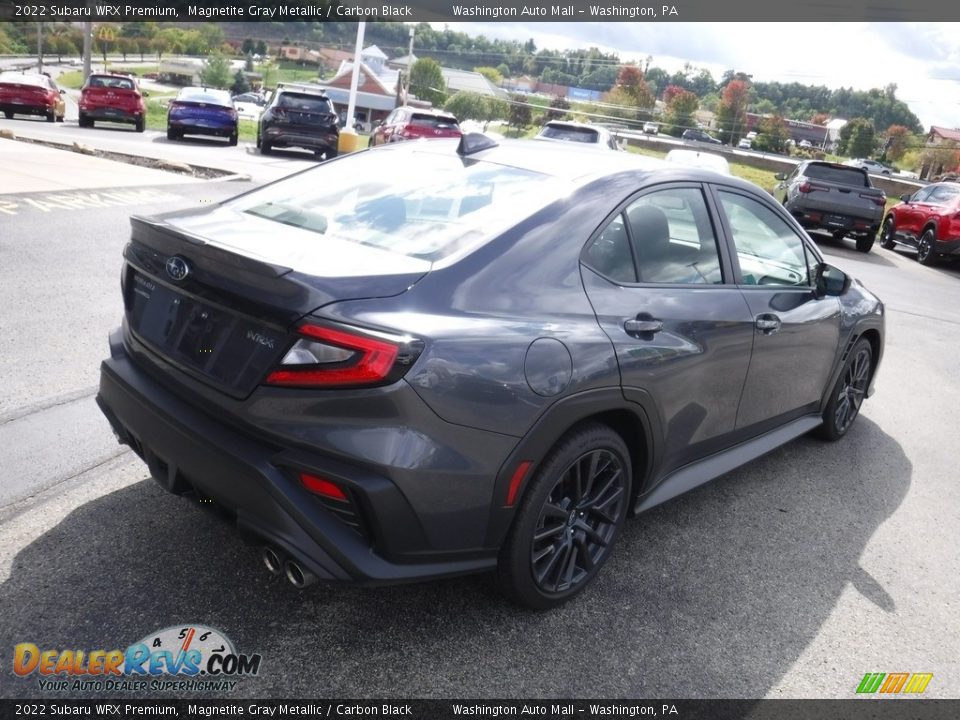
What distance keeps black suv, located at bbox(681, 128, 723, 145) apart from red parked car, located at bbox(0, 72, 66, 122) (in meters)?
71.7

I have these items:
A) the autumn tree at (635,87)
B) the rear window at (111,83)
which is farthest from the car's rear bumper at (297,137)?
the autumn tree at (635,87)

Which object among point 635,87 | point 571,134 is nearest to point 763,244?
point 571,134

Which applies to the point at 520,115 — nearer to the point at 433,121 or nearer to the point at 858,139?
the point at 858,139

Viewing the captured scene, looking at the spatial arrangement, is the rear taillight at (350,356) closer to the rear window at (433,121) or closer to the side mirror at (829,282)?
the side mirror at (829,282)

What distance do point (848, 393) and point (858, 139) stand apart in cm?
9574

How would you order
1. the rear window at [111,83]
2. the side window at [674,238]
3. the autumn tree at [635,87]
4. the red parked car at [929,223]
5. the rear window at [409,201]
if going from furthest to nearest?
the autumn tree at [635,87]
the rear window at [111,83]
the red parked car at [929,223]
the side window at [674,238]
the rear window at [409,201]

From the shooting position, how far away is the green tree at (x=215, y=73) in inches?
4906

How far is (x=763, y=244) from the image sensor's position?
4254 millimetres

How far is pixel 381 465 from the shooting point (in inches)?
91.7

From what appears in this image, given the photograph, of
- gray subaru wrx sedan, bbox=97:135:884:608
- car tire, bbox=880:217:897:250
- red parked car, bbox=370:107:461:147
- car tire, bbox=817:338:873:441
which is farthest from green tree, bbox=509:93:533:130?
gray subaru wrx sedan, bbox=97:135:884:608

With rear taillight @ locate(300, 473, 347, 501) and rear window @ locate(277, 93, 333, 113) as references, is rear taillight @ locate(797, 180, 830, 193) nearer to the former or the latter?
rear window @ locate(277, 93, 333, 113)

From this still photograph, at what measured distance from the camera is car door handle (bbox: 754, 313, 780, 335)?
3.76 metres

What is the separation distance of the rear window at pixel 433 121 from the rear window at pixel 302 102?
2.12m

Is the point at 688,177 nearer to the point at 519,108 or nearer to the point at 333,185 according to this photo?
the point at 333,185
